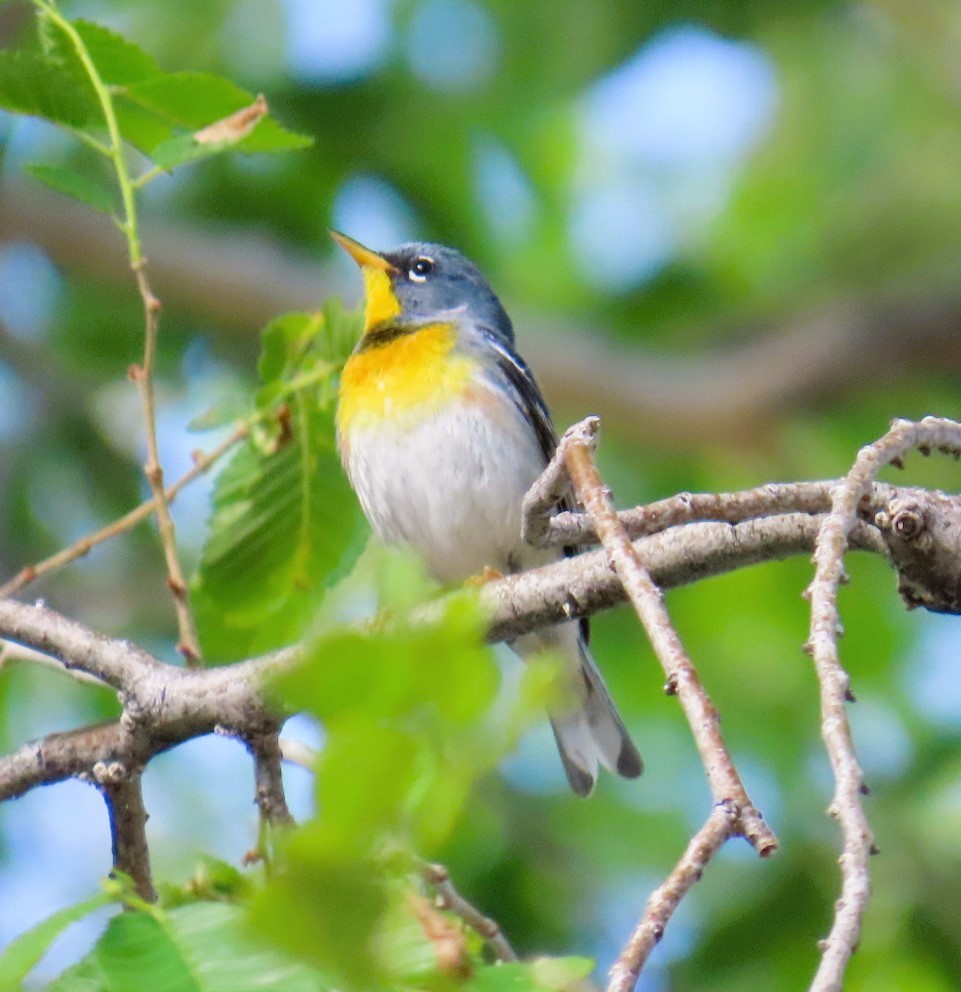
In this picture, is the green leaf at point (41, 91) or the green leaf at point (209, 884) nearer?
the green leaf at point (209, 884)

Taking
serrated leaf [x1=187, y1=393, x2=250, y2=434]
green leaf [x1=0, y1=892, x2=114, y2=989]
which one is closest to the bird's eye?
serrated leaf [x1=187, y1=393, x2=250, y2=434]

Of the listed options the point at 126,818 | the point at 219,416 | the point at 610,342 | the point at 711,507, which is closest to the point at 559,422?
the point at 610,342

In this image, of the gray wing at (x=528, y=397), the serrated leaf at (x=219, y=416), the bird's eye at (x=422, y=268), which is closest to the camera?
the serrated leaf at (x=219, y=416)

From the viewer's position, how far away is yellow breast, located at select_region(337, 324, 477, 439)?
4.93m

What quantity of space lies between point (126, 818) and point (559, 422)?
20.0ft

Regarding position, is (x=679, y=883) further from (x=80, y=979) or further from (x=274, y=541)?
(x=274, y=541)

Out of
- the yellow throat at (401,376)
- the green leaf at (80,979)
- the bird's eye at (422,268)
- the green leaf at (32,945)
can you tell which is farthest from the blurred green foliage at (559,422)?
the bird's eye at (422,268)

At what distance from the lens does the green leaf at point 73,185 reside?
325 cm

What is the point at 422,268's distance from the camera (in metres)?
5.98

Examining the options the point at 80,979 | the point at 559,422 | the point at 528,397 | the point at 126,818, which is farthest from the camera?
the point at 559,422

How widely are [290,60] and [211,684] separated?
17.9 feet

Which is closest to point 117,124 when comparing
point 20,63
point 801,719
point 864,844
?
point 20,63

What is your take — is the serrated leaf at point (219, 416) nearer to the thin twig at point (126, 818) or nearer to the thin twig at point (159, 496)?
the thin twig at point (159, 496)

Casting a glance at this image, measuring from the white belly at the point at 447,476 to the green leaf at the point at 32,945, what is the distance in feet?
10.1
